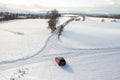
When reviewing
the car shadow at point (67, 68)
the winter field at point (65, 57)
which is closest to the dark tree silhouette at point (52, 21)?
the winter field at point (65, 57)

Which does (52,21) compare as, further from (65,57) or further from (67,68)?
(67,68)

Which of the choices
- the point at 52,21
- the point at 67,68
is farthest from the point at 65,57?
the point at 52,21

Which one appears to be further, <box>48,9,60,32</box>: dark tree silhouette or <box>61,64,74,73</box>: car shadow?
<box>48,9,60,32</box>: dark tree silhouette

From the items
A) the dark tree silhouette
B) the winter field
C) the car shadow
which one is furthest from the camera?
the dark tree silhouette

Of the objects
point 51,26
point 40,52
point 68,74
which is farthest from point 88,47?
point 51,26

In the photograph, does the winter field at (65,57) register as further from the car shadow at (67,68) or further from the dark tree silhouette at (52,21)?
the dark tree silhouette at (52,21)

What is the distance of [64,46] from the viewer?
46.6 meters

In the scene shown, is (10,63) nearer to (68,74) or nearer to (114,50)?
(68,74)

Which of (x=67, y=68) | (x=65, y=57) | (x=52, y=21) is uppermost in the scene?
(x=52, y=21)

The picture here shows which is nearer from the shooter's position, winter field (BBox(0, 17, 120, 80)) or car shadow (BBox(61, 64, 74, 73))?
winter field (BBox(0, 17, 120, 80))

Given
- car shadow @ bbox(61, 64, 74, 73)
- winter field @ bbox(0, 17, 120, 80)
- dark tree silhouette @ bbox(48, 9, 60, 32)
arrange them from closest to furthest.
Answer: winter field @ bbox(0, 17, 120, 80), car shadow @ bbox(61, 64, 74, 73), dark tree silhouette @ bbox(48, 9, 60, 32)

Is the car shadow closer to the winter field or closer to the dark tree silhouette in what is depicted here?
the winter field

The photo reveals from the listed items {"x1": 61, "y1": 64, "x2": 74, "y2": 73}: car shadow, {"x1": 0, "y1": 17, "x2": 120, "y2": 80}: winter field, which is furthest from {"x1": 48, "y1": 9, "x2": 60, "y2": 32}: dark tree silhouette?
{"x1": 61, "y1": 64, "x2": 74, "y2": 73}: car shadow

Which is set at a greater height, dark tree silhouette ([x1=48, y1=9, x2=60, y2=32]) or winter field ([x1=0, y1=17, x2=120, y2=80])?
dark tree silhouette ([x1=48, y1=9, x2=60, y2=32])
